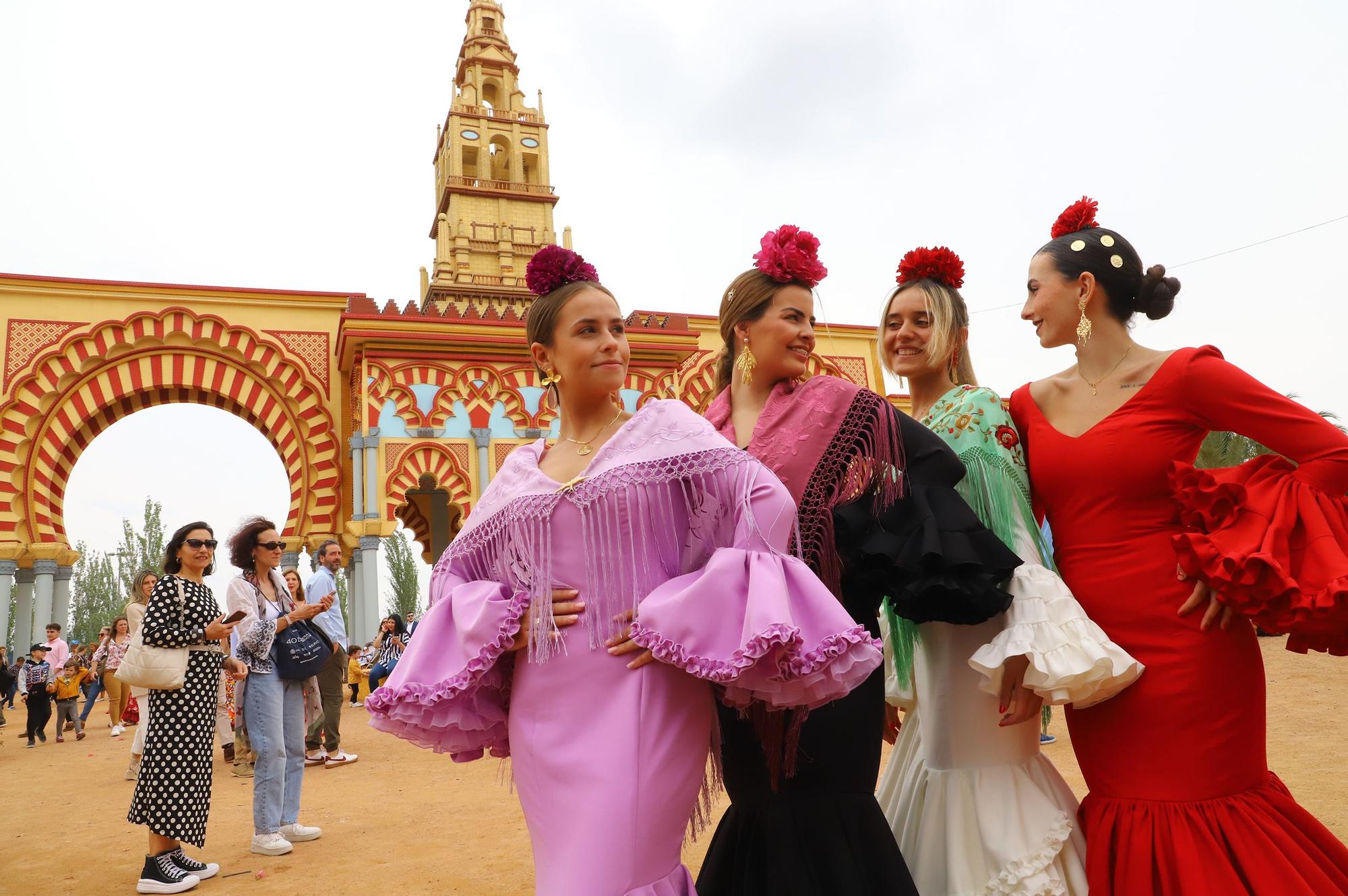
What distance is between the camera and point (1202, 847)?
A: 6.83 feet

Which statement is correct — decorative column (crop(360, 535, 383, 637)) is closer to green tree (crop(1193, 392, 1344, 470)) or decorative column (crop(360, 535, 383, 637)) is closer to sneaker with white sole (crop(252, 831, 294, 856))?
sneaker with white sole (crop(252, 831, 294, 856))

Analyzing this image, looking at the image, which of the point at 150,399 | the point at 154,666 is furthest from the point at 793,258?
the point at 150,399

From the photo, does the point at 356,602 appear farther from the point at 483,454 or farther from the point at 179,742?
the point at 179,742

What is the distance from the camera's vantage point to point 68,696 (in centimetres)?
1201

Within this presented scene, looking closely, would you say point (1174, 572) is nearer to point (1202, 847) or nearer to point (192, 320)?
point (1202, 847)

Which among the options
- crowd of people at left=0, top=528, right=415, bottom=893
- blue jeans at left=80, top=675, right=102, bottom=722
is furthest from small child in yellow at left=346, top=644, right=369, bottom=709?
crowd of people at left=0, top=528, right=415, bottom=893

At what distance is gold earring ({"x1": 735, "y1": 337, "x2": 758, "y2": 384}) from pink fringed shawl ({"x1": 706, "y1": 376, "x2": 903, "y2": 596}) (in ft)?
0.50

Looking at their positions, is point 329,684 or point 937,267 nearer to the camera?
point 937,267

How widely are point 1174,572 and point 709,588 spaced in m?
1.17

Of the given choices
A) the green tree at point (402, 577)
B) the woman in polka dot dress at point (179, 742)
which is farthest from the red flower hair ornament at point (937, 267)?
the green tree at point (402, 577)

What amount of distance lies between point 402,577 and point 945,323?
36.6 m

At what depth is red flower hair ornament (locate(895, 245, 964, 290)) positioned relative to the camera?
3107 millimetres

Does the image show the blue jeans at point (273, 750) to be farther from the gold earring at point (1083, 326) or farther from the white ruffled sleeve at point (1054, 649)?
the gold earring at point (1083, 326)

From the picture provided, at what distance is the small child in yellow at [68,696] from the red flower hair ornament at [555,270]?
12276mm
